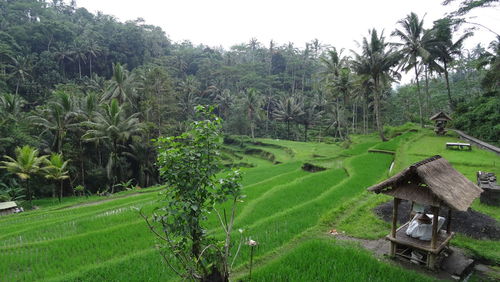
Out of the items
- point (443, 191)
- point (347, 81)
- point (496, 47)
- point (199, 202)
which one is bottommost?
point (443, 191)

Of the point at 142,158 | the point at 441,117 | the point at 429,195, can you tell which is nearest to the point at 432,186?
the point at 429,195

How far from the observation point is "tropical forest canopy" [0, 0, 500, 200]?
22297mm

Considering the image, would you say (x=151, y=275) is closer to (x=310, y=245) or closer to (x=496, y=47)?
(x=310, y=245)

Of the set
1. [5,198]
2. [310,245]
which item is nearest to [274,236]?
[310,245]

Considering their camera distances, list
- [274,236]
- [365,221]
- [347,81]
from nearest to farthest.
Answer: [274,236] → [365,221] → [347,81]

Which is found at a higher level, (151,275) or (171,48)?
(171,48)

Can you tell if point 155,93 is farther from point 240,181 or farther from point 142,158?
point 240,181

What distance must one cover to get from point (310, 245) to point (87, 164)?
25.9 meters

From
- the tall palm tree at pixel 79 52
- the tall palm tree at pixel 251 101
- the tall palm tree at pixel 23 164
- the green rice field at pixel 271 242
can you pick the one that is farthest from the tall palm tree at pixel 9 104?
the tall palm tree at pixel 251 101

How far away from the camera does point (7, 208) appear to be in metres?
17.6

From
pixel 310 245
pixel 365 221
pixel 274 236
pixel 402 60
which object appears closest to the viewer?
pixel 310 245

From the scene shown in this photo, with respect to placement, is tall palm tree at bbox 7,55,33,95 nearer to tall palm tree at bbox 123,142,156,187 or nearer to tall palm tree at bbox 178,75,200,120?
tall palm tree at bbox 178,75,200,120

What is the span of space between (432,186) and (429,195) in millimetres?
264

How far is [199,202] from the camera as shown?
A: 387 cm
